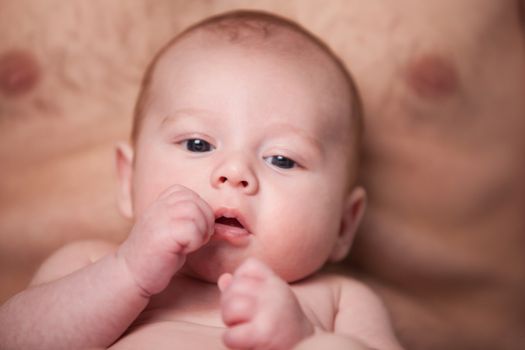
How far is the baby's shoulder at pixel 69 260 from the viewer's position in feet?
4.59

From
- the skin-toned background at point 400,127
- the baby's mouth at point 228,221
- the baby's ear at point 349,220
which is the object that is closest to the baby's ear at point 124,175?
the skin-toned background at point 400,127

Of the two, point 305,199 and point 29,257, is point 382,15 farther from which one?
point 29,257

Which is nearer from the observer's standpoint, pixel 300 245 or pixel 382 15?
pixel 300 245

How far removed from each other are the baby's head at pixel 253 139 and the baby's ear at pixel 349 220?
50mm

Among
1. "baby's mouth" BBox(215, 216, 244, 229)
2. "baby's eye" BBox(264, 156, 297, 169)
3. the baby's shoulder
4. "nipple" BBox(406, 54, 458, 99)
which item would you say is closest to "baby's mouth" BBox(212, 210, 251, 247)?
"baby's mouth" BBox(215, 216, 244, 229)

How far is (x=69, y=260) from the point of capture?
Answer: 1.42 metres

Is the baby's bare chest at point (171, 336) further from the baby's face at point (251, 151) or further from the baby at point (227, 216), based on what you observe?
the baby's face at point (251, 151)

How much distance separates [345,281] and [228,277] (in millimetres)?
469

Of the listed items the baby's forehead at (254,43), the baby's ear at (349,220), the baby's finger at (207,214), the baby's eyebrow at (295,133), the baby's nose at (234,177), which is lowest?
the baby's ear at (349,220)

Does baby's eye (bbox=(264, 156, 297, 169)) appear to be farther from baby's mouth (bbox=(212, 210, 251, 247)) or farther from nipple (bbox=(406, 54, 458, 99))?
nipple (bbox=(406, 54, 458, 99))

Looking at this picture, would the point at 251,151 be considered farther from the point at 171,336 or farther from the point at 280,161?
the point at 171,336

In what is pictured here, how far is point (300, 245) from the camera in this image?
1367mm

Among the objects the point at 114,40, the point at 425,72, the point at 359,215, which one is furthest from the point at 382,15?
the point at 114,40

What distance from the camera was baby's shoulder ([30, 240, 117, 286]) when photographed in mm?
1398
